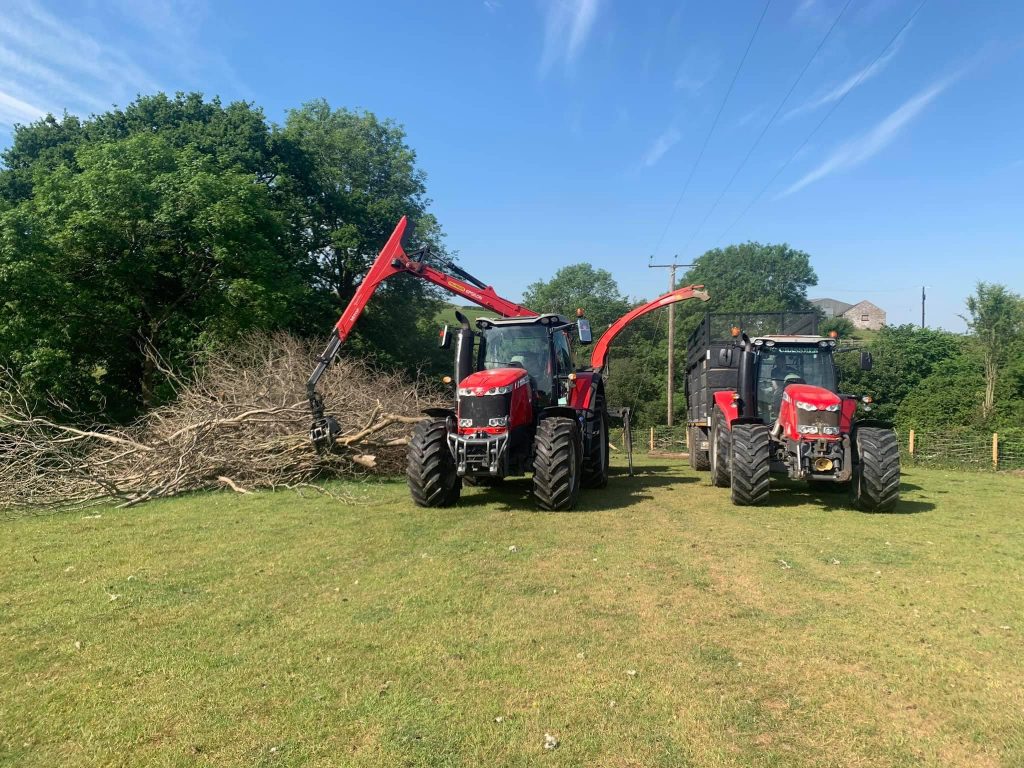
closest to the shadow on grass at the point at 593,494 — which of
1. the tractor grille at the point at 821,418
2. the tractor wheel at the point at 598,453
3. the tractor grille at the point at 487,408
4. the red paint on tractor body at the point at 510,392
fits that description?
the tractor wheel at the point at 598,453

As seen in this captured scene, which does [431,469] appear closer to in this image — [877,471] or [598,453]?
[598,453]

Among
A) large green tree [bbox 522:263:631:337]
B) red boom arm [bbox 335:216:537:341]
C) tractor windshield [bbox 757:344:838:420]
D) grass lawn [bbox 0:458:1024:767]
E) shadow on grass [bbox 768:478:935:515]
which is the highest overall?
large green tree [bbox 522:263:631:337]

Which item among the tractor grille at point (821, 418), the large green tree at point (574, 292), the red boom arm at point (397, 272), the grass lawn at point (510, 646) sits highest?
the large green tree at point (574, 292)

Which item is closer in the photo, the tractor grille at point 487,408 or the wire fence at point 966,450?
the tractor grille at point 487,408

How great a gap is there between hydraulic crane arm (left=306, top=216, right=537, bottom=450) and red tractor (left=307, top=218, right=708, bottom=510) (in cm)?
2

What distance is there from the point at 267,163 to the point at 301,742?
25.0 meters

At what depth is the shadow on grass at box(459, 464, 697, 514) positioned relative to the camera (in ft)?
29.3

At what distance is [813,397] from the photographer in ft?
27.8

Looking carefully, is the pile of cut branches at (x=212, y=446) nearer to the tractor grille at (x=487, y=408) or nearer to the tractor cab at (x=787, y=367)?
the tractor grille at (x=487, y=408)

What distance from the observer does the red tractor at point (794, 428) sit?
8250 millimetres

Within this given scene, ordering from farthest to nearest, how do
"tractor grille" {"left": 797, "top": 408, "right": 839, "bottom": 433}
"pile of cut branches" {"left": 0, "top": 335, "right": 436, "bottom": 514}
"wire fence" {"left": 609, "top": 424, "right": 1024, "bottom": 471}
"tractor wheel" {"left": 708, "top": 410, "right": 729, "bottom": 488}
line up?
"wire fence" {"left": 609, "top": 424, "right": 1024, "bottom": 471} → "tractor wheel" {"left": 708, "top": 410, "right": 729, "bottom": 488} → "pile of cut branches" {"left": 0, "top": 335, "right": 436, "bottom": 514} → "tractor grille" {"left": 797, "top": 408, "right": 839, "bottom": 433}

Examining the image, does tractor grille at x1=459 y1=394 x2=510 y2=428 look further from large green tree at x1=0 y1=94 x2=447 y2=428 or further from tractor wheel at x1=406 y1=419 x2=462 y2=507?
large green tree at x1=0 y1=94 x2=447 y2=428

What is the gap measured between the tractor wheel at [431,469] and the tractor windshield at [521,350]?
65.4 inches

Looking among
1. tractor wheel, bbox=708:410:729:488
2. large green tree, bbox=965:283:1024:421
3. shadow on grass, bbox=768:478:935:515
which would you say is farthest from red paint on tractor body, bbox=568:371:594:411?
large green tree, bbox=965:283:1024:421
